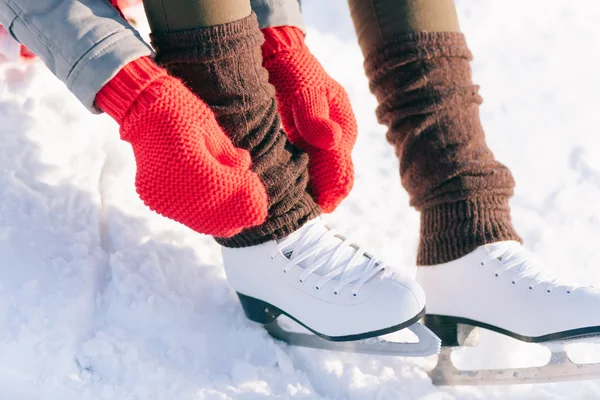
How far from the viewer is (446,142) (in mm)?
945

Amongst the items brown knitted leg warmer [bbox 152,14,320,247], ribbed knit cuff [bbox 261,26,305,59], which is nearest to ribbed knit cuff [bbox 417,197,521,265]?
brown knitted leg warmer [bbox 152,14,320,247]

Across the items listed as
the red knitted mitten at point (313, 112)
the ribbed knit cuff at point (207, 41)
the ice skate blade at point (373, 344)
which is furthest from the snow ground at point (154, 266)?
the ribbed knit cuff at point (207, 41)

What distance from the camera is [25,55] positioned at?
1.14m

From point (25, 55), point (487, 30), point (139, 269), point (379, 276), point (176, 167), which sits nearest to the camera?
point (176, 167)

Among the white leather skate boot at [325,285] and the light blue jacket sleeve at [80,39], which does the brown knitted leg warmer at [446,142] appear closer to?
the white leather skate boot at [325,285]

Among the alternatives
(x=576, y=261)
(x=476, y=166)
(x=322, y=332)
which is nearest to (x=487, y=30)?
(x=576, y=261)

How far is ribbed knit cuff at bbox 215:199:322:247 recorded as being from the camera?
0.88 metres

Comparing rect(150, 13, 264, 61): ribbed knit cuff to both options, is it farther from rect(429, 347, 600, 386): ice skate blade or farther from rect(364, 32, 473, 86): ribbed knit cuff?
rect(429, 347, 600, 386): ice skate blade

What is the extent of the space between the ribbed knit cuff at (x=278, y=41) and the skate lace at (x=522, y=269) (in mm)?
417

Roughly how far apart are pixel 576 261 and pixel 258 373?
634mm

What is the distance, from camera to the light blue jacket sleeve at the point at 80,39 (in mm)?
741

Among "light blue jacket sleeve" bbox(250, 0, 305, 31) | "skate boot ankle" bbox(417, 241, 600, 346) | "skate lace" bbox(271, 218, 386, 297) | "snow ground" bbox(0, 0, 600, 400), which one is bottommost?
"snow ground" bbox(0, 0, 600, 400)

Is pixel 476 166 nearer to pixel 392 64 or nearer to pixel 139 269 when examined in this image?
pixel 392 64

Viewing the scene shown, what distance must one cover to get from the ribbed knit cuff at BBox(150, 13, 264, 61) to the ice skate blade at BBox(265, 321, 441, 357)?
42cm
